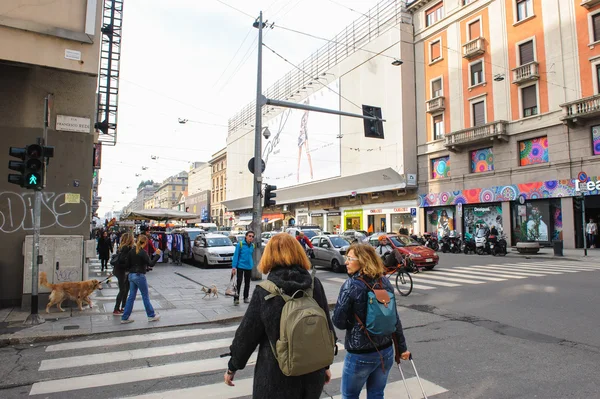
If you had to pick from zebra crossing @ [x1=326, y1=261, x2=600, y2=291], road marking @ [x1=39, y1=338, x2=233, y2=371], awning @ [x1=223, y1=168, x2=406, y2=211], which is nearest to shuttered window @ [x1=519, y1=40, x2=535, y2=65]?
awning @ [x1=223, y1=168, x2=406, y2=211]

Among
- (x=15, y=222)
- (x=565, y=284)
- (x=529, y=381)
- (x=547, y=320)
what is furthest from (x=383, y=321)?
(x=565, y=284)

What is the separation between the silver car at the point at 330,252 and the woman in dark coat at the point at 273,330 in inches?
545

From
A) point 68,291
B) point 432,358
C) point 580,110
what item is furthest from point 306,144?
point 432,358

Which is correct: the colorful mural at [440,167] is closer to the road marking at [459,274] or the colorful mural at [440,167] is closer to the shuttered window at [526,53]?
the shuttered window at [526,53]

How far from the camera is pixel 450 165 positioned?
3206 centimetres

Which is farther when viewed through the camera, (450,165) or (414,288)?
(450,165)

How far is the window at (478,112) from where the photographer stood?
97.8 feet

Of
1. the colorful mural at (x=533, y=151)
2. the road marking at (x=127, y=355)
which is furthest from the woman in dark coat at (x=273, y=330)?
the colorful mural at (x=533, y=151)

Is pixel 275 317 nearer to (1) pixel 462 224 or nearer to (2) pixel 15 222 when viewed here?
(2) pixel 15 222

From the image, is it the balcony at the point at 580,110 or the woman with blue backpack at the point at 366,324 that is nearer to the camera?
the woman with blue backpack at the point at 366,324

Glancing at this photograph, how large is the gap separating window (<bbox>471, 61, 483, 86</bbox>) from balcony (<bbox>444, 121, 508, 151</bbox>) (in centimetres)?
375

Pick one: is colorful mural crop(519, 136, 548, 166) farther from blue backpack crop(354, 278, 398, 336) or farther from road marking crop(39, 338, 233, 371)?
blue backpack crop(354, 278, 398, 336)

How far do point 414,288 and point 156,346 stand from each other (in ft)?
25.3

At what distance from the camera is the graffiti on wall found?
879 centimetres
